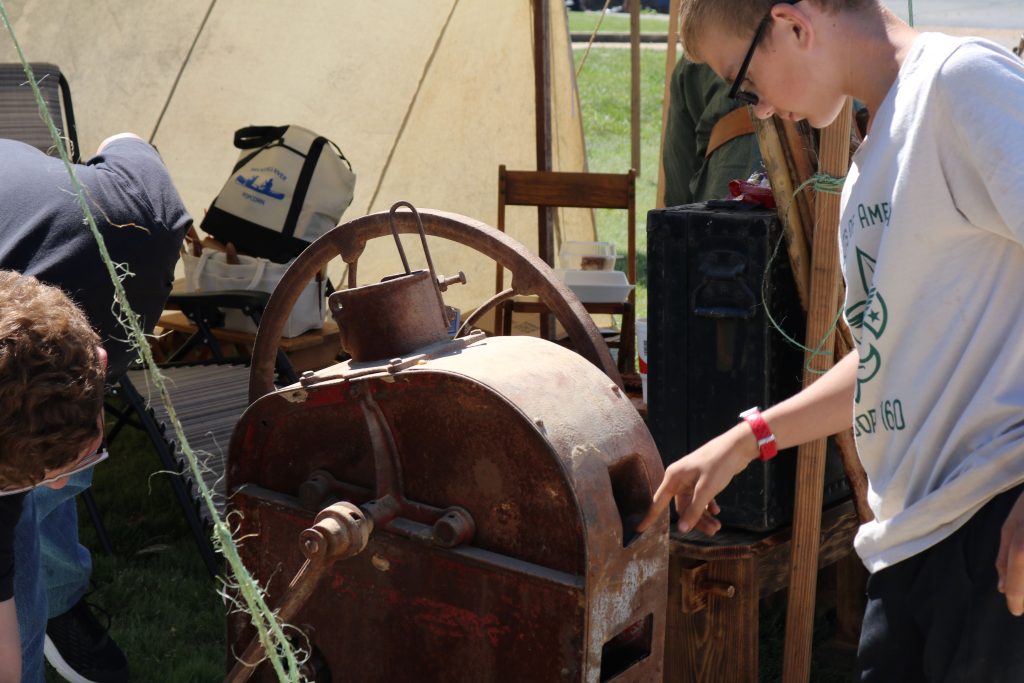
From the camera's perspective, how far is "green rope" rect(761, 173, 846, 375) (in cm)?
225

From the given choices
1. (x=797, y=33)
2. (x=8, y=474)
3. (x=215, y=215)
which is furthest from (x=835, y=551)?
(x=215, y=215)

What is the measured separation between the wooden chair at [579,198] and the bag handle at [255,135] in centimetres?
102

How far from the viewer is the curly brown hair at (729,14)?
1.31m

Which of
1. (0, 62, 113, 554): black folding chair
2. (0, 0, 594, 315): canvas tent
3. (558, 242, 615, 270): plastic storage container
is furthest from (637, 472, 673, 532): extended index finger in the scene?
(0, 0, 594, 315): canvas tent

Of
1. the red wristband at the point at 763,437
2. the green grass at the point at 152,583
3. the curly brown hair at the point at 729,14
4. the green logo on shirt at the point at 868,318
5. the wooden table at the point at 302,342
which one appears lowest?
the green grass at the point at 152,583

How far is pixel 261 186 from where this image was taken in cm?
471

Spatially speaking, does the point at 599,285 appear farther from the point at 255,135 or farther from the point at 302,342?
the point at 255,135

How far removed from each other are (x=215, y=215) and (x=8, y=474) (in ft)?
10.9

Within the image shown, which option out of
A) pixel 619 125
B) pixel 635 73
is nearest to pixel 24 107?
pixel 635 73

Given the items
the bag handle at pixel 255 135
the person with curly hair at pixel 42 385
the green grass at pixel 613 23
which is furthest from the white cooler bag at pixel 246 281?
the green grass at pixel 613 23

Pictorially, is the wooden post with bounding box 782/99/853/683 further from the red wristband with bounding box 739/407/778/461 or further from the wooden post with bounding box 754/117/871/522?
the red wristband with bounding box 739/407/778/461

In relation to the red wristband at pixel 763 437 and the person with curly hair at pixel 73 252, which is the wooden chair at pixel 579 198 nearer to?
the person with curly hair at pixel 73 252

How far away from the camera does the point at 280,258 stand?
4.66 m

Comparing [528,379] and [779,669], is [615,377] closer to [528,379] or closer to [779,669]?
[528,379]
